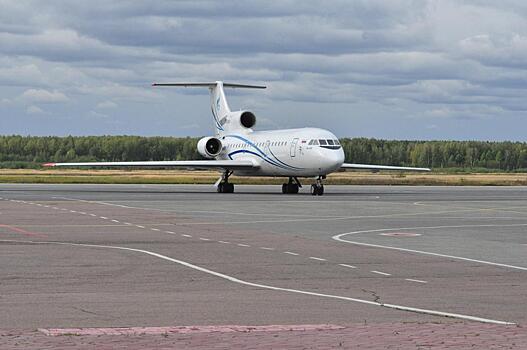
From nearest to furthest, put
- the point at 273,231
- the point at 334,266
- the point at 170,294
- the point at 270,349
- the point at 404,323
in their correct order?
1. the point at 270,349
2. the point at 404,323
3. the point at 170,294
4. the point at 334,266
5. the point at 273,231

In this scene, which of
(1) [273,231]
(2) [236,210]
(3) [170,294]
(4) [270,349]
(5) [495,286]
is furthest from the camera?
(2) [236,210]

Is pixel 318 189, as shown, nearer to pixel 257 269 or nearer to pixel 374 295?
pixel 257 269

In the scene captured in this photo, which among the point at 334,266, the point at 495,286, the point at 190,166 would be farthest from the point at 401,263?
the point at 190,166

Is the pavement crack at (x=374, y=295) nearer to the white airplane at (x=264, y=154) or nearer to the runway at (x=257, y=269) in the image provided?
the runway at (x=257, y=269)

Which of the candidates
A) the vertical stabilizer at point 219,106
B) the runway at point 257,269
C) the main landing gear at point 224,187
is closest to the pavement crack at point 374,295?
the runway at point 257,269

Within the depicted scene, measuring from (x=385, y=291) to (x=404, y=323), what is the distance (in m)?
3.62

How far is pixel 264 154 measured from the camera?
6531 cm

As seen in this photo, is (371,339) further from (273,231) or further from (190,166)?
(190,166)

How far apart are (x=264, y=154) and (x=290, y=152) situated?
3.28m

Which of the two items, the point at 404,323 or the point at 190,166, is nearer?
the point at 404,323

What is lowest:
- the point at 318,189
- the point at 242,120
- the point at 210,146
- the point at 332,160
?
the point at 318,189

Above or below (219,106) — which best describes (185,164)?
below

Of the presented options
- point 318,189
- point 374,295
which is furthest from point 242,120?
point 374,295

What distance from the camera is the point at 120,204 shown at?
151ft
